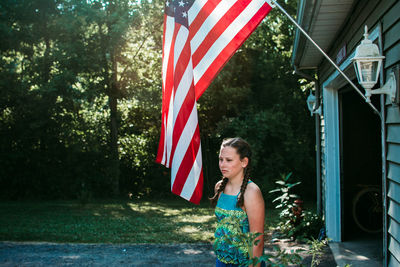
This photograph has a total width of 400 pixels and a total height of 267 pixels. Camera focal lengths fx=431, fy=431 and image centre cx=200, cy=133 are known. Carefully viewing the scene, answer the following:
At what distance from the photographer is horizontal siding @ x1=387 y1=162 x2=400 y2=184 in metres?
3.18

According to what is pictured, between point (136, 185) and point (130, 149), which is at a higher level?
point (130, 149)

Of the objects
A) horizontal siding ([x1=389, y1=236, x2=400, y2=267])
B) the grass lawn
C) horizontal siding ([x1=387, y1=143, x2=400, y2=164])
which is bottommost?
the grass lawn

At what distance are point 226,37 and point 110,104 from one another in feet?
41.1

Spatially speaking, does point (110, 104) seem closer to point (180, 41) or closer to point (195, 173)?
point (180, 41)

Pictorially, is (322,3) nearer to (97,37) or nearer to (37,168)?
(97,37)

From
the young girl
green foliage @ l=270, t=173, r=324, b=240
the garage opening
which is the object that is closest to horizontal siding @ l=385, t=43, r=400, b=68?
the young girl

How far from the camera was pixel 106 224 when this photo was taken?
30.6 ft

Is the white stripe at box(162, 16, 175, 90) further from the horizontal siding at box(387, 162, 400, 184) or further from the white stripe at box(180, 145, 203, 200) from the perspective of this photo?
the horizontal siding at box(387, 162, 400, 184)

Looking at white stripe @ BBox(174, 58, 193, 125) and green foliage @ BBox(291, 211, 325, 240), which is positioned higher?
white stripe @ BBox(174, 58, 193, 125)

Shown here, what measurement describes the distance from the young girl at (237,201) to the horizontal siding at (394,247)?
1.20 meters

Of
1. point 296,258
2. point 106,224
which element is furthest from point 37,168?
point 296,258

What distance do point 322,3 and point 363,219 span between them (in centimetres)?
444

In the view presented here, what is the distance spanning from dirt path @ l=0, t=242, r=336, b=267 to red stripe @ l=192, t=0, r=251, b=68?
328cm

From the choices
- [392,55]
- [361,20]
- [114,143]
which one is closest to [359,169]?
[361,20]
